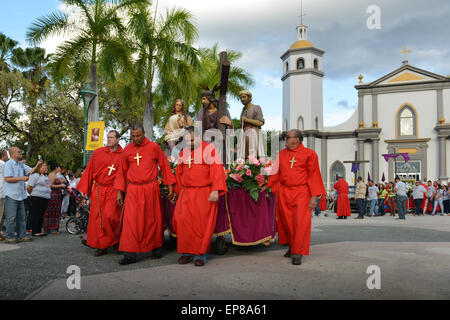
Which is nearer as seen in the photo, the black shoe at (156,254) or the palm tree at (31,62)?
the black shoe at (156,254)

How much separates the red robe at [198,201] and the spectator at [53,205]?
5129 millimetres

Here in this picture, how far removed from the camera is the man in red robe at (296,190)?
5.87 meters

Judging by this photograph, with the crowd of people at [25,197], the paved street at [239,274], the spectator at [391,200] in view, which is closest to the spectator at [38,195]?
the crowd of people at [25,197]

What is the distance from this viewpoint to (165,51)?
655 inches

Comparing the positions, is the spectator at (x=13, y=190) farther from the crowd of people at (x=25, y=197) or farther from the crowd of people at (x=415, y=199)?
the crowd of people at (x=415, y=199)

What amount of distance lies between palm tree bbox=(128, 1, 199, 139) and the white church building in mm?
23516

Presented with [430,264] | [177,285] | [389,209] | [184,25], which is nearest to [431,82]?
[389,209]

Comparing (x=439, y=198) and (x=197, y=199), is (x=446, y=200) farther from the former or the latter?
(x=197, y=199)

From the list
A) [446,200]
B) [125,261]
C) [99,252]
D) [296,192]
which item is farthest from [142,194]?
[446,200]

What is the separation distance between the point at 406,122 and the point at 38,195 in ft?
118

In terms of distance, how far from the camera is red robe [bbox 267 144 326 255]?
5.88 meters
